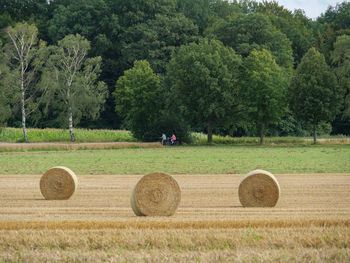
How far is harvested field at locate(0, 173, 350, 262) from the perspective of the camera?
32.1 ft

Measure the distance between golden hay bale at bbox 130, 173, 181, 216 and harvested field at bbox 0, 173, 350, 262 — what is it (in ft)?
1.07

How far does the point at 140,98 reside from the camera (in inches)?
2817

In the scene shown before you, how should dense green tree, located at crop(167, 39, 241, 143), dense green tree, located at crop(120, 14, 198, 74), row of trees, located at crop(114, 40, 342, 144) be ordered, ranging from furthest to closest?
dense green tree, located at crop(120, 14, 198, 74)
row of trees, located at crop(114, 40, 342, 144)
dense green tree, located at crop(167, 39, 241, 143)

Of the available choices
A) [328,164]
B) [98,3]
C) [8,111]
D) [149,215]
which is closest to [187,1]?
[98,3]

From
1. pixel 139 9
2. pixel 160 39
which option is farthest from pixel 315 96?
pixel 139 9

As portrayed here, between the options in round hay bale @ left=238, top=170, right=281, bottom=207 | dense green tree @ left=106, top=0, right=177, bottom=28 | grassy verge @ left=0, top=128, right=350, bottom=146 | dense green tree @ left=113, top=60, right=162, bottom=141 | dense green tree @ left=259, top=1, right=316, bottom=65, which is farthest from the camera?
dense green tree @ left=259, top=1, right=316, bottom=65

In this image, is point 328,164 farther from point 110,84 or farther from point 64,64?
point 110,84

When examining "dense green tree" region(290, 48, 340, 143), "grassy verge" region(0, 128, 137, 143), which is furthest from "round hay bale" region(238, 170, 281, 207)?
"grassy verge" region(0, 128, 137, 143)

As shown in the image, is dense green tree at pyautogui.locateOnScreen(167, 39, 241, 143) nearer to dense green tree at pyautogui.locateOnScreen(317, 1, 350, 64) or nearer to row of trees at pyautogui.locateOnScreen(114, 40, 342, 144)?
row of trees at pyautogui.locateOnScreen(114, 40, 342, 144)

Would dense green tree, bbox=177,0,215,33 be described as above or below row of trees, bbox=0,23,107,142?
above

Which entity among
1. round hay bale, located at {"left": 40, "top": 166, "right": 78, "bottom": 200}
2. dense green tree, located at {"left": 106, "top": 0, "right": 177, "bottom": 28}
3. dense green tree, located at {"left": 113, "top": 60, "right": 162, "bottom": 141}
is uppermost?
dense green tree, located at {"left": 106, "top": 0, "right": 177, "bottom": 28}

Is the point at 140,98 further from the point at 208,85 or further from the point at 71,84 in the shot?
the point at 208,85

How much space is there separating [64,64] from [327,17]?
64.6 m

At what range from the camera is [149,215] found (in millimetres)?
14594
